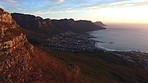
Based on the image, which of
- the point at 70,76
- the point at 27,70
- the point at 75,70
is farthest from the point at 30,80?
the point at 75,70

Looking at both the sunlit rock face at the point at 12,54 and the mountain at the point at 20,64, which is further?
the mountain at the point at 20,64

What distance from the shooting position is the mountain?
336ft

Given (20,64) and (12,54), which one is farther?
(20,64)

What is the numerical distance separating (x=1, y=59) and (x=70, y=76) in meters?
52.1

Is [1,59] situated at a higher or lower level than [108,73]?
higher

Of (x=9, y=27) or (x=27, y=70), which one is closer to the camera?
(x=27, y=70)

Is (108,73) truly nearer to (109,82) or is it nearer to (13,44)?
(109,82)

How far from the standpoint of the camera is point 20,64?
110125 mm

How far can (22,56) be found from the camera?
372 feet

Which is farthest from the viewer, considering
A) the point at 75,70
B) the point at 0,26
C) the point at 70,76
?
the point at 75,70

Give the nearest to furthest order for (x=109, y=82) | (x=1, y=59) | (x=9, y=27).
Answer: (x=1, y=59), (x=9, y=27), (x=109, y=82)

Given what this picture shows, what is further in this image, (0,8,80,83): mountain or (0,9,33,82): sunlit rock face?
(0,8,80,83): mountain

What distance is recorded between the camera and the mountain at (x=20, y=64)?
4031 inches

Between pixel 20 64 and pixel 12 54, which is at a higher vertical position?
pixel 12 54
